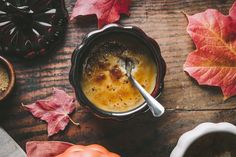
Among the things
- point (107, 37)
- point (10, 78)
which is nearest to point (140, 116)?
point (107, 37)

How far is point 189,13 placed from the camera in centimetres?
149

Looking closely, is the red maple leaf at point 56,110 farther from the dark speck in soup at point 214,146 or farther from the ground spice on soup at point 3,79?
the dark speck in soup at point 214,146

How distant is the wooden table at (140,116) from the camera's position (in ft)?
4.79

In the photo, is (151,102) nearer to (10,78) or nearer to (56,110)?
(56,110)

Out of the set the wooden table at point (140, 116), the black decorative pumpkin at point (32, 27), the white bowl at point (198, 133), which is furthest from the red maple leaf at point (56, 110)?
the white bowl at point (198, 133)

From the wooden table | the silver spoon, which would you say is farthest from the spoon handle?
the wooden table

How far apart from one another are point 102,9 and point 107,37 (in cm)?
7

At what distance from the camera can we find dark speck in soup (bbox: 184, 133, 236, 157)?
54.4 inches

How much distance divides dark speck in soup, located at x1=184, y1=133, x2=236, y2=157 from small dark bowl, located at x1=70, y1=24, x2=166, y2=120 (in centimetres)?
15

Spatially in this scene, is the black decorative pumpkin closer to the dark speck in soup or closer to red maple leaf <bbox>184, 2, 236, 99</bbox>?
red maple leaf <bbox>184, 2, 236, 99</bbox>

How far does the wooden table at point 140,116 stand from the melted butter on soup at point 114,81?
55 mm

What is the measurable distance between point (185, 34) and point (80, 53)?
290 mm

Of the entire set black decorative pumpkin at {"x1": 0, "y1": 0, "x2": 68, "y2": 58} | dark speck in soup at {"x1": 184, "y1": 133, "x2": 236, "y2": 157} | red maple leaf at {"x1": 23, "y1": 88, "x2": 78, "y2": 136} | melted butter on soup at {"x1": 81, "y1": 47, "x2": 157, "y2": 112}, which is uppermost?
black decorative pumpkin at {"x1": 0, "y1": 0, "x2": 68, "y2": 58}

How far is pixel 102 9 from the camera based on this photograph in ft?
4.72
